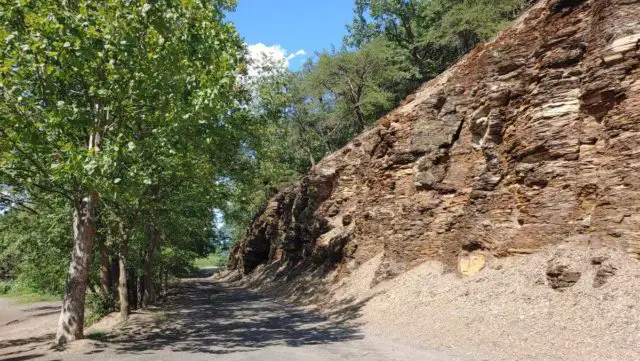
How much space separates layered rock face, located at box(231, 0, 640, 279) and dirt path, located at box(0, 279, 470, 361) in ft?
13.9

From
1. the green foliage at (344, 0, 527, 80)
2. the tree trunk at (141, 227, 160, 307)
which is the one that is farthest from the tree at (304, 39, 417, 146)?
the tree trunk at (141, 227, 160, 307)

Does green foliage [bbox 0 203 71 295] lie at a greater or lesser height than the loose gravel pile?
greater

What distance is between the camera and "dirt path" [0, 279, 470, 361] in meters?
9.54

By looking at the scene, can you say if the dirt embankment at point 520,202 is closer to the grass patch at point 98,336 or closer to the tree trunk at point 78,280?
the grass patch at point 98,336

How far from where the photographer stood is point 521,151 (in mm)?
12547

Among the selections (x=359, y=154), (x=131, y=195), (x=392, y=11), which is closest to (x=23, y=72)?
(x=131, y=195)

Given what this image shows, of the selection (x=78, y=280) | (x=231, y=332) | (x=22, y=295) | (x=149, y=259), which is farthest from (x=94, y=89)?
(x=22, y=295)

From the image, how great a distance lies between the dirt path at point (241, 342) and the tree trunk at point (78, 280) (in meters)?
0.53

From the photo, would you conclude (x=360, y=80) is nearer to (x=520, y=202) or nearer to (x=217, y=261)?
(x=520, y=202)

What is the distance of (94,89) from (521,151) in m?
10.9

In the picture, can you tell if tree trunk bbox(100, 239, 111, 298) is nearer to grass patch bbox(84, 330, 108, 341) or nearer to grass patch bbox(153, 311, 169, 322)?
grass patch bbox(153, 311, 169, 322)

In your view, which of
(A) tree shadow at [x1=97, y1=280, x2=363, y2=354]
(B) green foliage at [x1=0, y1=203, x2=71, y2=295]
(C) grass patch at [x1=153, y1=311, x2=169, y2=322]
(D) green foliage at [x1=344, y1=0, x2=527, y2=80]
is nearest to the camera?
(A) tree shadow at [x1=97, y1=280, x2=363, y2=354]

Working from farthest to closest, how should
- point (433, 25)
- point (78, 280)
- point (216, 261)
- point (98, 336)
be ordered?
1. point (216, 261)
2. point (433, 25)
3. point (98, 336)
4. point (78, 280)

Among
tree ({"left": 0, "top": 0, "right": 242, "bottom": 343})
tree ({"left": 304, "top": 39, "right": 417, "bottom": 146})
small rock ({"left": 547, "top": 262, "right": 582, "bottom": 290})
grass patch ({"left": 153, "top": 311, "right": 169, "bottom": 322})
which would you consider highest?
tree ({"left": 304, "top": 39, "right": 417, "bottom": 146})
